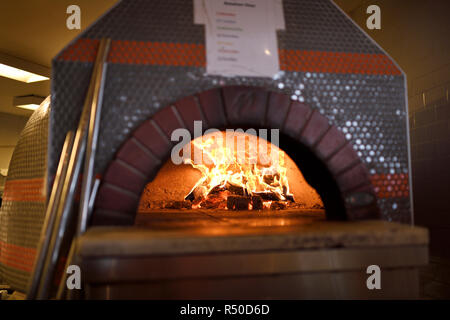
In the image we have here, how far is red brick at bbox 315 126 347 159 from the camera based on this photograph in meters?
1.54

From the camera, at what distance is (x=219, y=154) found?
265 centimetres

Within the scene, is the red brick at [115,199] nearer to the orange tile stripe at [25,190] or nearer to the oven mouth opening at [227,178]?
the orange tile stripe at [25,190]

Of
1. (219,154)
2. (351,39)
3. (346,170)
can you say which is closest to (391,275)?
(346,170)

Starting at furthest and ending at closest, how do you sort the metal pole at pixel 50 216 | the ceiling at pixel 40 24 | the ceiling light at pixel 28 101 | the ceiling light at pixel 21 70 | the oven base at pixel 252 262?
the ceiling light at pixel 28 101, the ceiling light at pixel 21 70, the ceiling at pixel 40 24, the metal pole at pixel 50 216, the oven base at pixel 252 262

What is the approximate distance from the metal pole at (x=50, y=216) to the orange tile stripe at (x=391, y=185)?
4.35 feet

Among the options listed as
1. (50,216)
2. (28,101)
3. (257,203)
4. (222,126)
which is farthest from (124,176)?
(28,101)

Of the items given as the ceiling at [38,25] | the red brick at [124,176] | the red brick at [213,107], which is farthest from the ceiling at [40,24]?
the red brick at [124,176]

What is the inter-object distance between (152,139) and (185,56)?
1.31ft

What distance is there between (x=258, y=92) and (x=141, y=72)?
514 mm

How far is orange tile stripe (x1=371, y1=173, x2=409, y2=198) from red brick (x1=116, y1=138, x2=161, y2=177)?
998 millimetres

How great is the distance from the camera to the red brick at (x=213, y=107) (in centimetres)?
148

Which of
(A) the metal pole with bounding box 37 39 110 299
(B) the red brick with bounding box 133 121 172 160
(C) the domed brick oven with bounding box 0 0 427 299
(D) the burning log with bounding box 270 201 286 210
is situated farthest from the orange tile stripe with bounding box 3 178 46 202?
(D) the burning log with bounding box 270 201 286 210

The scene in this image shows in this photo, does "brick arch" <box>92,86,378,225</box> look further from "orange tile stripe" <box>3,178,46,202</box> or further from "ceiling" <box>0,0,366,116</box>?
"ceiling" <box>0,0,366,116</box>
